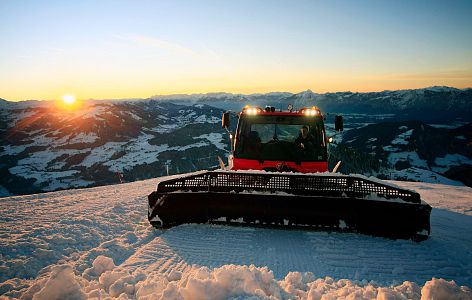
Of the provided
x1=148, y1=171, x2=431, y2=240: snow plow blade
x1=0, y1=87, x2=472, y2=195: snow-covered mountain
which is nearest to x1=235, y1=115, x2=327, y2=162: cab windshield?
x1=148, y1=171, x2=431, y2=240: snow plow blade

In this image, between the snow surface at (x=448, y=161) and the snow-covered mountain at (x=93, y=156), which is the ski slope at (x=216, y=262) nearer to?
the snow-covered mountain at (x=93, y=156)

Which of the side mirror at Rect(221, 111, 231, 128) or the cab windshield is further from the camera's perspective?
the side mirror at Rect(221, 111, 231, 128)

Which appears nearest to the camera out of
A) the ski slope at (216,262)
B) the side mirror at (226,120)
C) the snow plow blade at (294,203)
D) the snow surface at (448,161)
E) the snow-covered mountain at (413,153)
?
the ski slope at (216,262)

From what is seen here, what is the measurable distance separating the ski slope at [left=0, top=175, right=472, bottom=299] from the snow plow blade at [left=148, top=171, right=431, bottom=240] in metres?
0.28

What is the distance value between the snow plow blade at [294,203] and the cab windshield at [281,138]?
Result: 1784 millimetres

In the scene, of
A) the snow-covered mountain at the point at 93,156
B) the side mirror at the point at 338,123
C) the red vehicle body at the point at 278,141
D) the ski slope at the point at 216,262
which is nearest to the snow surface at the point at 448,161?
the snow-covered mountain at the point at 93,156

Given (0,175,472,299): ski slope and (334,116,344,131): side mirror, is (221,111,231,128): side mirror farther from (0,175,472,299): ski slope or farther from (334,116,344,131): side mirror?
(0,175,472,299): ski slope

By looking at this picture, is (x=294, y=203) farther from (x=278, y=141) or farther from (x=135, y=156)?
(x=135, y=156)

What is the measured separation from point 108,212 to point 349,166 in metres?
111

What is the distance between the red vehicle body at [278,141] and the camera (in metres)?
6.61

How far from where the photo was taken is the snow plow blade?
178 inches

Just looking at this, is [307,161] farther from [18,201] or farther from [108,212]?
[18,201]

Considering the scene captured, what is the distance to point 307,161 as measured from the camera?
659cm

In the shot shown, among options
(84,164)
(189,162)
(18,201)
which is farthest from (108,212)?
(84,164)
